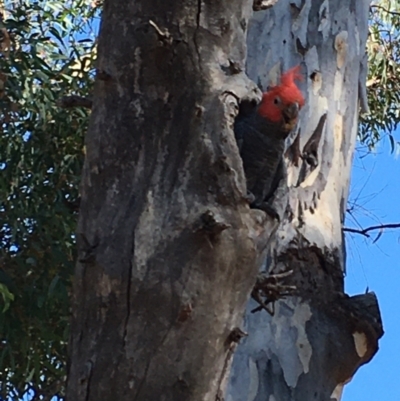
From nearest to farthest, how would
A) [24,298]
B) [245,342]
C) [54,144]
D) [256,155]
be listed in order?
[256,155] < [245,342] < [24,298] < [54,144]

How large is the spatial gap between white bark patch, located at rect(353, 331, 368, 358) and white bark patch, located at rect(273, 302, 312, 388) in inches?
3.5

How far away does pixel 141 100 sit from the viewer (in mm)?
1298

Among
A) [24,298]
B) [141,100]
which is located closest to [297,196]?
[141,100]

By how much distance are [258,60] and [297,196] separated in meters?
0.29

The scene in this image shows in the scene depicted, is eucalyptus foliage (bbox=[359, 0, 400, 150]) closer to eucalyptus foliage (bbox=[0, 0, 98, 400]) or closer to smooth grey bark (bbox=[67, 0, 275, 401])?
eucalyptus foliage (bbox=[0, 0, 98, 400])

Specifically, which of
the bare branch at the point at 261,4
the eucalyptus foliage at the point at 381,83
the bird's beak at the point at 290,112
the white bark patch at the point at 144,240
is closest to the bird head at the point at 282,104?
the bird's beak at the point at 290,112

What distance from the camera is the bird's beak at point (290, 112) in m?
1.59

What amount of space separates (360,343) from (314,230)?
24 cm

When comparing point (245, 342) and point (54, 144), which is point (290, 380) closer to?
point (245, 342)

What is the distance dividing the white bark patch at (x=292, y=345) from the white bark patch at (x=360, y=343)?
0.29 feet

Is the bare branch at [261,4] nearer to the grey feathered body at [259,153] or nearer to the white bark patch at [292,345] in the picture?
the grey feathered body at [259,153]

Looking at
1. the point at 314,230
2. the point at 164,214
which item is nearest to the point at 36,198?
the point at 314,230

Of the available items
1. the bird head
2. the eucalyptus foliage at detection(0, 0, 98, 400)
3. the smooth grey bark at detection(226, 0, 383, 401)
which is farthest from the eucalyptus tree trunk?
the eucalyptus foliage at detection(0, 0, 98, 400)

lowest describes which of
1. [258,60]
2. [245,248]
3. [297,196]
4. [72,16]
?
[245,248]
